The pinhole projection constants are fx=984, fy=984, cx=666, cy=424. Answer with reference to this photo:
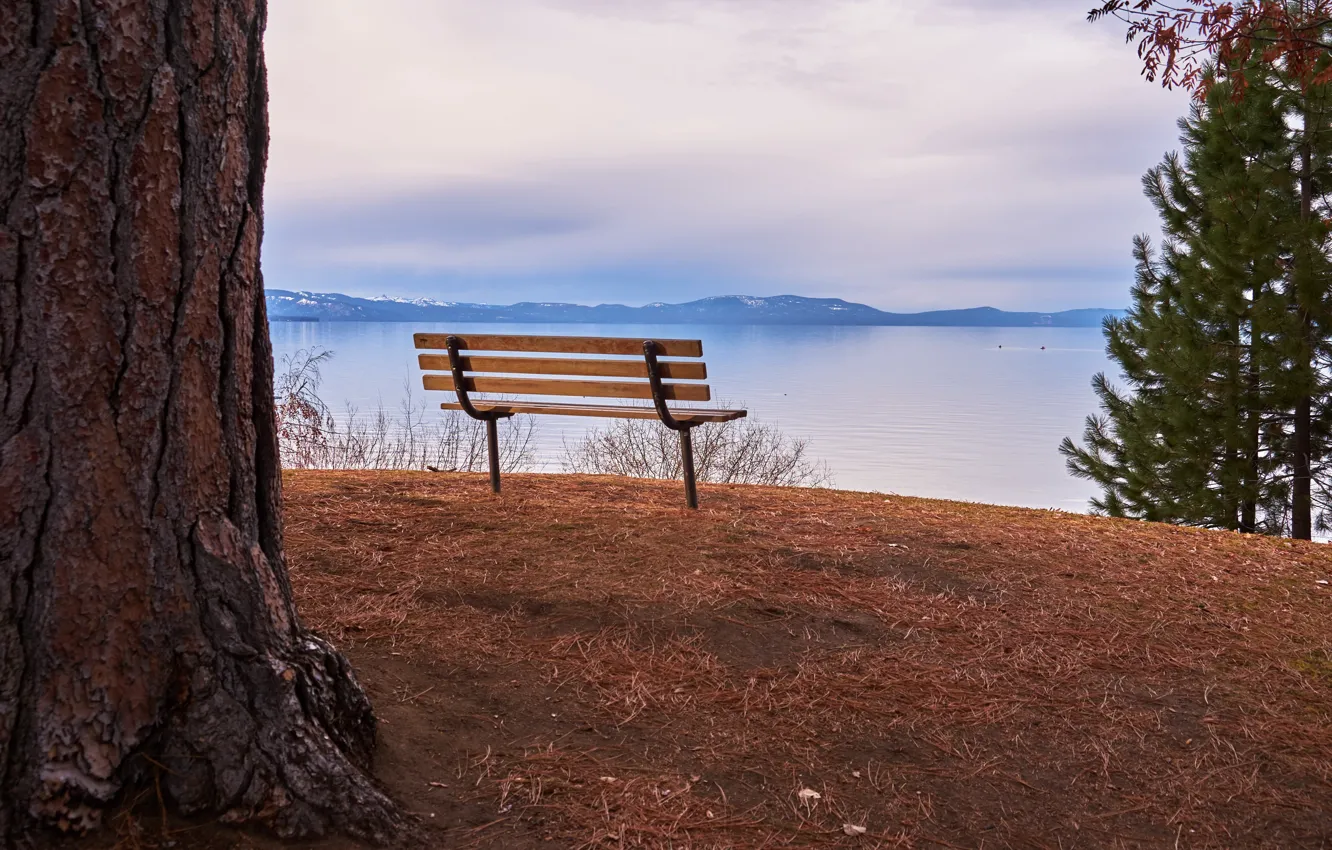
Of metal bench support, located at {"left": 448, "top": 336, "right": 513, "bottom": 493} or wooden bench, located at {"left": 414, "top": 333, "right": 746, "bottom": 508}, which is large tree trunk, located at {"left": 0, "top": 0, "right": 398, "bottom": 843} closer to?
wooden bench, located at {"left": 414, "top": 333, "right": 746, "bottom": 508}

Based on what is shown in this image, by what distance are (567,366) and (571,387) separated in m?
0.14


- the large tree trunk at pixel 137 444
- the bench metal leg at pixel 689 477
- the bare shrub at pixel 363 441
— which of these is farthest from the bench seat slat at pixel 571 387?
the bare shrub at pixel 363 441

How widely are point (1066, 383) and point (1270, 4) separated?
133 ft

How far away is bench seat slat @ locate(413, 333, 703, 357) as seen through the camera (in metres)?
6.17

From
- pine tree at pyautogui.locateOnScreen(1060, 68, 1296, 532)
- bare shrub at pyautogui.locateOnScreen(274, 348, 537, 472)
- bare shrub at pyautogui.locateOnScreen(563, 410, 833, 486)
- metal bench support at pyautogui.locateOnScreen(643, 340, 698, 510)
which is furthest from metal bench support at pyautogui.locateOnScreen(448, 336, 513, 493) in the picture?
bare shrub at pyautogui.locateOnScreen(563, 410, 833, 486)

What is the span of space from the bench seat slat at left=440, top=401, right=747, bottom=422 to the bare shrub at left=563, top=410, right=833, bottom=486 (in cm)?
1151

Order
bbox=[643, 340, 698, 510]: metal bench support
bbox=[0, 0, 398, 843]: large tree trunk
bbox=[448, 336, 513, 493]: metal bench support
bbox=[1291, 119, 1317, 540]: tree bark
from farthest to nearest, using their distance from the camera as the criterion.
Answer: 1. bbox=[1291, 119, 1317, 540]: tree bark
2. bbox=[448, 336, 513, 493]: metal bench support
3. bbox=[643, 340, 698, 510]: metal bench support
4. bbox=[0, 0, 398, 843]: large tree trunk

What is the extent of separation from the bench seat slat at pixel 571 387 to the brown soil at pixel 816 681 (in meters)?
1.07

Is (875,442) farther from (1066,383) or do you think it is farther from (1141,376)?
(1066,383)

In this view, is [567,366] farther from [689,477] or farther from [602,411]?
[689,477]

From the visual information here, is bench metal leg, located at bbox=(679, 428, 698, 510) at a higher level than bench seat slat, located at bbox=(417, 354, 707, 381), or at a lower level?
lower

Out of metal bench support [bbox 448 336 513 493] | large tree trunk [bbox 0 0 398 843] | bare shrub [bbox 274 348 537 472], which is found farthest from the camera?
bare shrub [bbox 274 348 537 472]

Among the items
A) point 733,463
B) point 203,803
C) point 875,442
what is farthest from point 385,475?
point 875,442

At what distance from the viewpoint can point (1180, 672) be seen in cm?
347
